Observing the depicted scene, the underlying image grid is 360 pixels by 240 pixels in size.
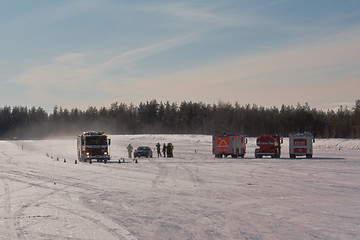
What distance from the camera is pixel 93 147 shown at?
143 ft

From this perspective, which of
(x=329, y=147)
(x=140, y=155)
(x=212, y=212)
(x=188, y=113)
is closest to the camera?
(x=212, y=212)

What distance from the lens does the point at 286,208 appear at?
1382 centimetres

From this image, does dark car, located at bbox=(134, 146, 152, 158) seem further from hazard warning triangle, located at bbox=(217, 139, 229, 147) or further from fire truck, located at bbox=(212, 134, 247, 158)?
hazard warning triangle, located at bbox=(217, 139, 229, 147)

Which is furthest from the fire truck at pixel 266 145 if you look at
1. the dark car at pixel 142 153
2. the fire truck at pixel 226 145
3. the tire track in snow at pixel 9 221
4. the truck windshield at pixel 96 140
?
the tire track in snow at pixel 9 221

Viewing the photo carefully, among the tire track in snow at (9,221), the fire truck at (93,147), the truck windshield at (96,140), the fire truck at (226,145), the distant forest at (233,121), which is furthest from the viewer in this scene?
the distant forest at (233,121)

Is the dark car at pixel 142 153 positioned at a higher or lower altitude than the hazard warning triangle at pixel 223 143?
lower

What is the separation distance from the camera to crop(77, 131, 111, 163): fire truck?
1694 inches

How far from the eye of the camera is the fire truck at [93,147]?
43031mm

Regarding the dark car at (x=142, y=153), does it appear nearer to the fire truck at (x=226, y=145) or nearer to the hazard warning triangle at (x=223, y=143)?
the fire truck at (x=226, y=145)

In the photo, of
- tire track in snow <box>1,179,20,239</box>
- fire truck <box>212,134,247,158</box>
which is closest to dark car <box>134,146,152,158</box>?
fire truck <box>212,134,247,158</box>

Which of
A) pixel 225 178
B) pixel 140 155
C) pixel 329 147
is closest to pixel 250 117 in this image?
pixel 329 147

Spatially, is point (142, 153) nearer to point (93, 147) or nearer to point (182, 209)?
point (93, 147)

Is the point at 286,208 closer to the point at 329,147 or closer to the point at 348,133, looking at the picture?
the point at 329,147

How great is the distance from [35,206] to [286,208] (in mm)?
7489
